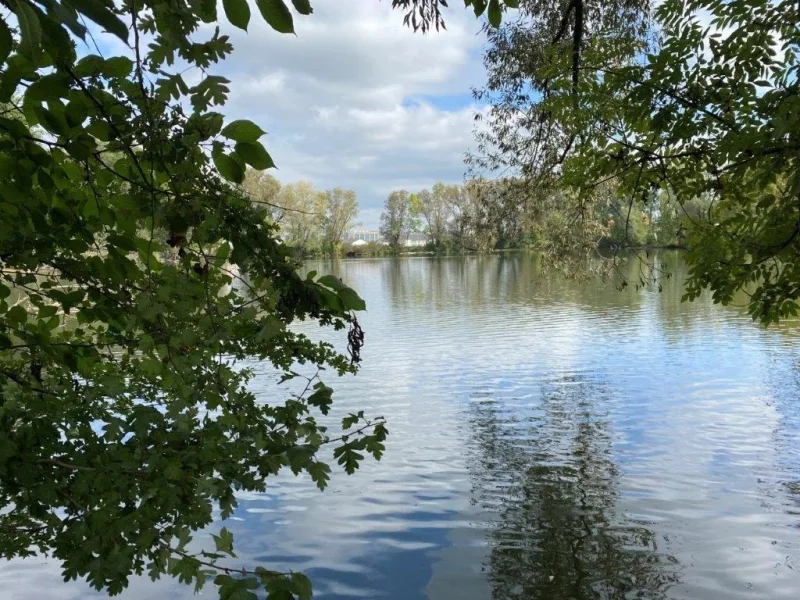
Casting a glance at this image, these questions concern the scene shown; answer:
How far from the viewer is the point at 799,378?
43.1 feet

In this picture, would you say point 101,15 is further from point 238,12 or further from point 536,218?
point 536,218

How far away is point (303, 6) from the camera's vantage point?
4.14ft

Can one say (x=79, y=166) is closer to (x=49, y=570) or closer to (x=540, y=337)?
(x=49, y=570)

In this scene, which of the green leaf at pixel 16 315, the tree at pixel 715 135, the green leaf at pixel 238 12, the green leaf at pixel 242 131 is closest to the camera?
the green leaf at pixel 238 12

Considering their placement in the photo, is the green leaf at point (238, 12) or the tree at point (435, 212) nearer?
the green leaf at point (238, 12)

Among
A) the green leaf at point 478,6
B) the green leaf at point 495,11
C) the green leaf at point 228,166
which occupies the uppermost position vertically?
the green leaf at point 478,6

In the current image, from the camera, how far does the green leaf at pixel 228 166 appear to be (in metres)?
1.53

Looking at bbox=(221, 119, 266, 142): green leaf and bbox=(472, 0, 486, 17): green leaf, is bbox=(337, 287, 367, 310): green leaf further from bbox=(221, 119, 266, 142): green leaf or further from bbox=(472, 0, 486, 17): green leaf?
bbox=(472, 0, 486, 17): green leaf

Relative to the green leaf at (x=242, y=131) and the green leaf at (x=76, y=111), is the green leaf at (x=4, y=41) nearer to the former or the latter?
the green leaf at (x=242, y=131)

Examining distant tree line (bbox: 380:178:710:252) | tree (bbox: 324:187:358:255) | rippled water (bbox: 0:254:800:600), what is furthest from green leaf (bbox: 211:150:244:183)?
tree (bbox: 324:187:358:255)

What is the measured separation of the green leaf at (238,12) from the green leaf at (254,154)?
302 millimetres

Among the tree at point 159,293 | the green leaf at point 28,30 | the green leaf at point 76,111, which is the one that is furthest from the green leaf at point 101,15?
the green leaf at point 76,111

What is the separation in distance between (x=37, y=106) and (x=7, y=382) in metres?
1.35

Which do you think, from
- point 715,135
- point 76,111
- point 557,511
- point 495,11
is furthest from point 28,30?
point 557,511
